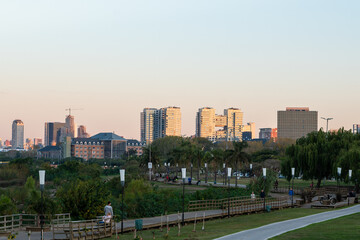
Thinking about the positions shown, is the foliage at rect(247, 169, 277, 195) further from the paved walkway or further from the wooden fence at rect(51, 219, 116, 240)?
the wooden fence at rect(51, 219, 116, 240)

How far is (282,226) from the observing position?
1458 inches

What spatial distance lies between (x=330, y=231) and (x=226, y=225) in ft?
→ 30.4

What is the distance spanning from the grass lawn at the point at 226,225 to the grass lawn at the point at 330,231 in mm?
3988

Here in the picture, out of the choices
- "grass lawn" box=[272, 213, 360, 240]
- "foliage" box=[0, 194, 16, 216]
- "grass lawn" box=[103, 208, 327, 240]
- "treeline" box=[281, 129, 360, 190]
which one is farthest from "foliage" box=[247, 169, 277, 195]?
"foliage" box=[0, 194, 16, 216]

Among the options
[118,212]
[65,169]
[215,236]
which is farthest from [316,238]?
[65,169]

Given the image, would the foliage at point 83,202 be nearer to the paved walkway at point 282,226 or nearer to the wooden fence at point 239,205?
the wooden fence at point 239,205

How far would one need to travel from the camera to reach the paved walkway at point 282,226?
1239 inches

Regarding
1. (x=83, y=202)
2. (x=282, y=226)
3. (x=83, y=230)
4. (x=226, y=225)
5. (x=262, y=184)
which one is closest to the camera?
(x=83, y=230)

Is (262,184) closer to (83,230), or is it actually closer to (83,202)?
(83,202)

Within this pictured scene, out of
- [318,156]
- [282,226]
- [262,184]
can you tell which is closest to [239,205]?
[282,226]

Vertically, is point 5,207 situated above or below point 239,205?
above

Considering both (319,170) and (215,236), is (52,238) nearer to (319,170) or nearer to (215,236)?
(215,236)

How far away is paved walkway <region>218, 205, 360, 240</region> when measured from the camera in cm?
3147

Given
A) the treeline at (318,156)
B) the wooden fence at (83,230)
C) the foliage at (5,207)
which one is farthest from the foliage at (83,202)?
the treeline at (318,156)
